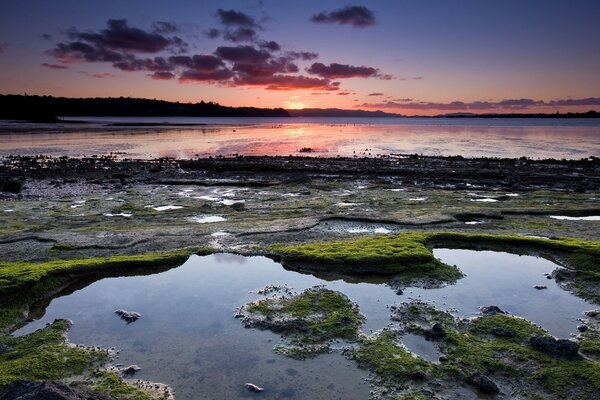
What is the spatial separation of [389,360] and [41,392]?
227 inches

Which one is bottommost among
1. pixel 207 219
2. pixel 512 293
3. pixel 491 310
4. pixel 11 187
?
pixel 512 293

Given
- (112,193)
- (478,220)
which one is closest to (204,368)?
(478,220)

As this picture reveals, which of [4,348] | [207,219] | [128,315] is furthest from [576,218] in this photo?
[4,348]

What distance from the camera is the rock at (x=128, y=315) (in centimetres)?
1023

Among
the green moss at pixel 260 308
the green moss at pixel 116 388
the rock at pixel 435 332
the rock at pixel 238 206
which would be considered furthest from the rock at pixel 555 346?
the rock at pixel 238 206

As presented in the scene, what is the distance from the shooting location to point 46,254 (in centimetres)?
1436

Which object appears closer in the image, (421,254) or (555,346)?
(555,346)

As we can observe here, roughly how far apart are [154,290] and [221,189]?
17.7 m

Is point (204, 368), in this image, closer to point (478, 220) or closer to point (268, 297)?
point (268, 297)

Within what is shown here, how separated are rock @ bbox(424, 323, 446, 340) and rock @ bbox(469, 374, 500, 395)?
1542 millimetres

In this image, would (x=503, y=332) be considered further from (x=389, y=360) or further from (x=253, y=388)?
(x=253, y=388)

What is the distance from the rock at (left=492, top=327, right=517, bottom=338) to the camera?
9.16 meters

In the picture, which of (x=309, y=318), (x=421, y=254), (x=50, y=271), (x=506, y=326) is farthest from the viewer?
(x=421, y=254)

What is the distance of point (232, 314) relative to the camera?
34.3 feet
